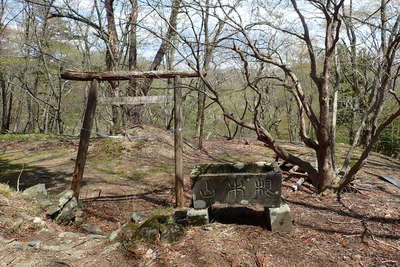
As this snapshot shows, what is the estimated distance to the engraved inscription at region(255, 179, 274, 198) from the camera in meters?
3.72

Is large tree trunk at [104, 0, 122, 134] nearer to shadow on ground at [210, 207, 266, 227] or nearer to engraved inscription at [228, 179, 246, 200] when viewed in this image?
shadow on ground at [210, 207, 266, 227]

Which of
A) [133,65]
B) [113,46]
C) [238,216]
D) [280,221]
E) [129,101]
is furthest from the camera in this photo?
[133,65]

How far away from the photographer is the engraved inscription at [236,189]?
3758 mm

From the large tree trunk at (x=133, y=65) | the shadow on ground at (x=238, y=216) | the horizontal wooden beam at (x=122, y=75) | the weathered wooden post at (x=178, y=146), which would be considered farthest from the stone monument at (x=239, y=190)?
the large tree trunk at (x=133, y=65)

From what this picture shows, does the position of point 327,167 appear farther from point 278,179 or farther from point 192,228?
point 192,228

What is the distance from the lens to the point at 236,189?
376 centimetres

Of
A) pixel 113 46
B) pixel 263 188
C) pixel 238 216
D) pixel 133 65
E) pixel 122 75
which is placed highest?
pixel 113 46

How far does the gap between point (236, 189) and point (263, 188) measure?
35 cm

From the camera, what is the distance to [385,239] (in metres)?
3.45

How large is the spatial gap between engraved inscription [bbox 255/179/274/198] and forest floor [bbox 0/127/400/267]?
1.46 feet

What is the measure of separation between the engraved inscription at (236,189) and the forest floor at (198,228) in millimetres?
396

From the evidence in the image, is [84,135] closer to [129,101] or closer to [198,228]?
[129,101]

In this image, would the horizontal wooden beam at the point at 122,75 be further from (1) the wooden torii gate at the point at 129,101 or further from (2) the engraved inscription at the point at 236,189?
(2) the engraved inscription at the point at 236,189

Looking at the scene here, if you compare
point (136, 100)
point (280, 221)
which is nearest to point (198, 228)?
point (280, 221)
